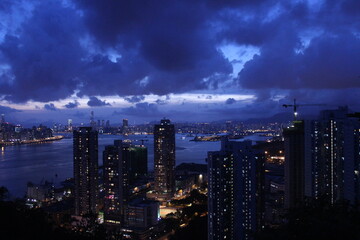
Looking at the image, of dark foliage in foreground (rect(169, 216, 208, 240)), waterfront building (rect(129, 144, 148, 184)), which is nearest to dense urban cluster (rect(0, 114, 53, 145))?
waterfront building (rect(129, 144, 148, 184))

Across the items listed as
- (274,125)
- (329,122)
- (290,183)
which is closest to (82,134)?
(290,183)

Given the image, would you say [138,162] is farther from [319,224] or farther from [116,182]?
[319,224]

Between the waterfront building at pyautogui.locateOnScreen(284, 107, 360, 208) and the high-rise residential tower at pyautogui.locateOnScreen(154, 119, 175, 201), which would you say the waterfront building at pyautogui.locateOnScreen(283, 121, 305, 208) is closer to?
the waterfront building at pyautogui.locateOnScreen(284, 107, 360, 208)

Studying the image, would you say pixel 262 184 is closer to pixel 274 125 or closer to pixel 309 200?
pixel 309 200

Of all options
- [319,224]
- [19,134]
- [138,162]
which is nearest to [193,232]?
[319,224]

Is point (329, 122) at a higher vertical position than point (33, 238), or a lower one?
higher

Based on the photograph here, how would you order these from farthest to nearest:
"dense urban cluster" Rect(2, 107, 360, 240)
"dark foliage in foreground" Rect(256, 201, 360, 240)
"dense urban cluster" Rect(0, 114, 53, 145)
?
"dense urban cluster" Rect(0, 114, 53, 145) → "dense urban cluster" Rect(2, 107, 360, 240) → "dark foliage in foreground" Rect(256, 201, 360, 240)

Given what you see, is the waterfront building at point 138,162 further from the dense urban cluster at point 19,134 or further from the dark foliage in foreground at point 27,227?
the dense urban cluster at point 19,134
